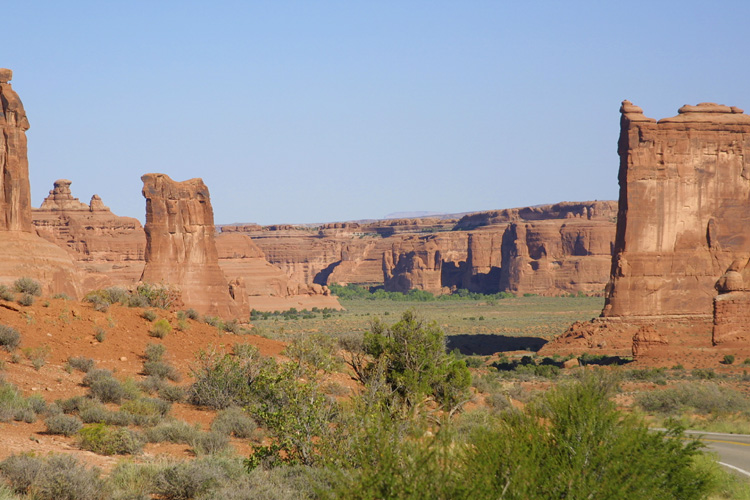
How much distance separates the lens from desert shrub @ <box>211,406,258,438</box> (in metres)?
13.4

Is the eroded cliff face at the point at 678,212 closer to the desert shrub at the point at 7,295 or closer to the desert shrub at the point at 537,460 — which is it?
the desert shrub at the point at 7,295

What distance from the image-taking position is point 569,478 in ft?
23.8

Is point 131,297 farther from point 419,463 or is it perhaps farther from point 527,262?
point 527,262

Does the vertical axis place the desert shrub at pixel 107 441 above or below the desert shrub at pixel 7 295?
below

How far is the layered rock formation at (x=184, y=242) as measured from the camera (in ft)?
178

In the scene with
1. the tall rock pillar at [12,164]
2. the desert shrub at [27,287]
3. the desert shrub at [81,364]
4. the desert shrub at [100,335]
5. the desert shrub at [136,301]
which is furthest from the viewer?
the tall rock pillar at [12,164]

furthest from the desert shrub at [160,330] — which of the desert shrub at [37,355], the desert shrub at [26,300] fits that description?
the desert shrub at [37,355]

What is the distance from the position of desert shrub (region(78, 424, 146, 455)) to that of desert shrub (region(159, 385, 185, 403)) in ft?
12.7

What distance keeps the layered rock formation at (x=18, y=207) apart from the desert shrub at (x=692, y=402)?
19916 millimetres

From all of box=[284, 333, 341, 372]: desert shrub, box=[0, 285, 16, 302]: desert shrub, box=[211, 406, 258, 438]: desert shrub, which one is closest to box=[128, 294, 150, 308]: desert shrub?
box=[0, 285, 16, 302]: desert shrub

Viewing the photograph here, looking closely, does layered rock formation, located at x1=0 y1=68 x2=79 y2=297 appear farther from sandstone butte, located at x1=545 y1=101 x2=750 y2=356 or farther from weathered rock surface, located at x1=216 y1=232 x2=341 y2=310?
weathered rock surface, located at x1=216 y1=232 x2=341 y2=310

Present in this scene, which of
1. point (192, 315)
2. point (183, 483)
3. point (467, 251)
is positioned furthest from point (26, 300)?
point (467, 251)

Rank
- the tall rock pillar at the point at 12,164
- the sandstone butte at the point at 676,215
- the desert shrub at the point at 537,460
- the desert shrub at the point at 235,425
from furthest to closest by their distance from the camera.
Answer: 1. the sandstone butte at the point at 676,215
2. the tall rock pillar at the point at 12,164
3. the desert shrub at the point at 235,425
4. the desert shrub at the point at 537,460

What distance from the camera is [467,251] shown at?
438 feet
